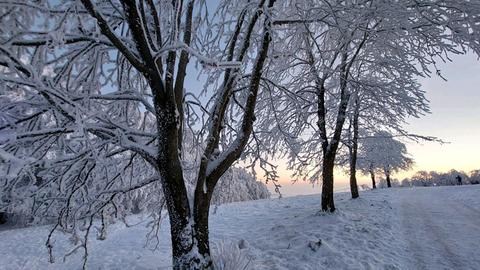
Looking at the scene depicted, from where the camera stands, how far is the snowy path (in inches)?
257

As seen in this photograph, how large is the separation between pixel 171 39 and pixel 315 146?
12.1m

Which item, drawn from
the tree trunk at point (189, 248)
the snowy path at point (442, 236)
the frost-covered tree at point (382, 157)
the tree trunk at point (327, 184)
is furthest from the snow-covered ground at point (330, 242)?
the frost-covered tree at point (382, 157)

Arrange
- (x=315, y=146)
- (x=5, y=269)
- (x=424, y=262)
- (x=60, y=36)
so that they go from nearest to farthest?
(x=60, y=36) < (x=424, y=262) < (x=5, y=269) < (x=315, y=146)

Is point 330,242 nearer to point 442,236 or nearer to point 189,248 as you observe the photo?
point 442,236

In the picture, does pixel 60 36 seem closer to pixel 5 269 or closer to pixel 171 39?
pixel 171 39

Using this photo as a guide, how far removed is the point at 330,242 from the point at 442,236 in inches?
A: 118

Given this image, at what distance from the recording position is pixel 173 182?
4.77 meters

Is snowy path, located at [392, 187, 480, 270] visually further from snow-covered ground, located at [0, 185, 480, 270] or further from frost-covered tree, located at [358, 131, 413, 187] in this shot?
frost-covered tree, located at [358, 131, 413, 187]

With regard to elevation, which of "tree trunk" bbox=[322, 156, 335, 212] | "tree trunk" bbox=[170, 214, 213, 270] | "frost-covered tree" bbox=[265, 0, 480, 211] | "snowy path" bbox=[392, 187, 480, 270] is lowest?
"snowy path" bbox=[392, 187, 480, 270]

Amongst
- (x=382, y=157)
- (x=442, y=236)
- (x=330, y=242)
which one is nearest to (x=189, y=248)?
(x=330, y=242)

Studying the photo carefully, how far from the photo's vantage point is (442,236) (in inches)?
334

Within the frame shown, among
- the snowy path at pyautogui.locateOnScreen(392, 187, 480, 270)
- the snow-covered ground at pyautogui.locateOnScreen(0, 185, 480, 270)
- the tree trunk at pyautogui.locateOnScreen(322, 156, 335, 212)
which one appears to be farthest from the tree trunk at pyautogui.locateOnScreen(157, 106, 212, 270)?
the tree trunk at pyautogui.locateOnScreen(322, 156, 335, 212)

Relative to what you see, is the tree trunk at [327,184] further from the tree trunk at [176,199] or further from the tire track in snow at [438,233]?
the tree trunk at [176,199]

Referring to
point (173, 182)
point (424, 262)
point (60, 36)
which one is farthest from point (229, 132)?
point (424, 262)
